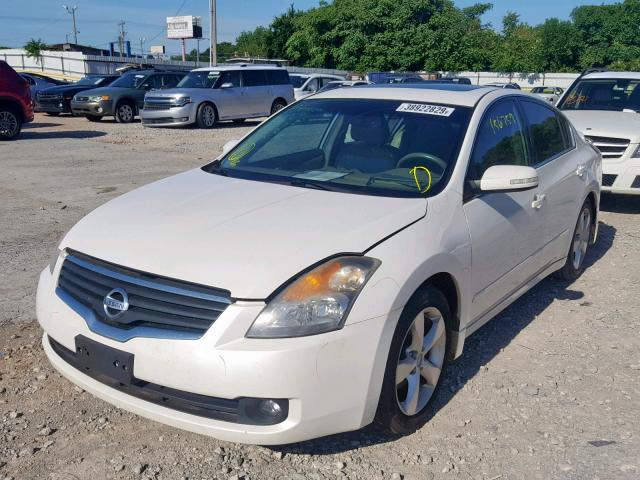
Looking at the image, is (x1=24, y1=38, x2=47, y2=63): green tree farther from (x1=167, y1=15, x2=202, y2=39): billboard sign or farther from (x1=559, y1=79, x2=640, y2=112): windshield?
(x1=559, y1=79, x2=640, y2=112): windshield

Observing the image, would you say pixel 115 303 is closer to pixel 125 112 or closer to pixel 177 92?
pixel 177 92

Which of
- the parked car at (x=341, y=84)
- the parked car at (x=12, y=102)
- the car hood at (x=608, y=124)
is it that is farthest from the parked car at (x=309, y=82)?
the car hood at (x=608, y=124)

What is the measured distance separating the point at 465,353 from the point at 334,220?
62.4 inches

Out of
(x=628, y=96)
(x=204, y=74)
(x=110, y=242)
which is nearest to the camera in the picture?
(x=110, y=242)

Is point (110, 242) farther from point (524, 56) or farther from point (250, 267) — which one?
point (524, 56)

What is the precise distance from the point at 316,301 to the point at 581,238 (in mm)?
3769

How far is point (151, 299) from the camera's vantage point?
2789 mm

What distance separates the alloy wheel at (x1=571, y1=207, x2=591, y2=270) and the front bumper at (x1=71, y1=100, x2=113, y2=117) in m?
17.7

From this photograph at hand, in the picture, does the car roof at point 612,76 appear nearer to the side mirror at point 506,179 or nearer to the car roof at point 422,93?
the car roof at point 422,93

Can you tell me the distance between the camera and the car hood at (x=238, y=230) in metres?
2.79

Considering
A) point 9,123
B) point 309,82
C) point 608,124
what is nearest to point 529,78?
point 309,82

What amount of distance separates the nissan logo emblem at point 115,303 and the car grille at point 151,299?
0.01 m

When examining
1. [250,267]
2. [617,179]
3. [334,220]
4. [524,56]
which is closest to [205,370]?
[250,267]

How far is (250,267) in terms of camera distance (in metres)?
2.78
